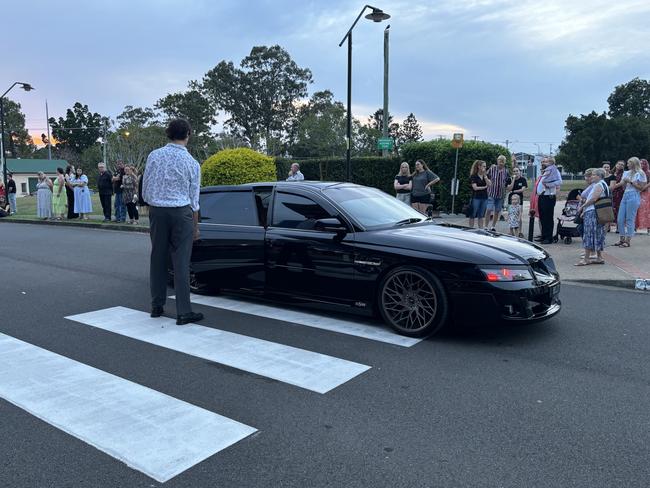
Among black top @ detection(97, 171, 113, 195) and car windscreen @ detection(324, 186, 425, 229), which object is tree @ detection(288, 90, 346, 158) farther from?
car windscreen @ detection(324, 186, 425, 229)

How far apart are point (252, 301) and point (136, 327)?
1.51 meters

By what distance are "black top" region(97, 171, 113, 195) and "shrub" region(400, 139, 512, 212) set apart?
388 inches

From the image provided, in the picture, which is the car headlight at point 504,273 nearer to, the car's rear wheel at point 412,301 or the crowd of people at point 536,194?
the car's rear wheel at point 412,301

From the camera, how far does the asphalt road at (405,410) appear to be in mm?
2783

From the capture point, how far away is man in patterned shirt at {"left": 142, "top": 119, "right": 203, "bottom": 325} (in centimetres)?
542

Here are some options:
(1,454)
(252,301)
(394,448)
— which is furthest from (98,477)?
(252,301)

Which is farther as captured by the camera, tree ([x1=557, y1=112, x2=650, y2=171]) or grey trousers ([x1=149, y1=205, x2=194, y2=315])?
tree ([x1=557, y1=112, x2=650, y2=171])

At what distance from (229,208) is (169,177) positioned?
4.14 ft

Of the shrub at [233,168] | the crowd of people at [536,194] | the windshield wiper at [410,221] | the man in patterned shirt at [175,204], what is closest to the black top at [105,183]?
the shrub at [233,168]

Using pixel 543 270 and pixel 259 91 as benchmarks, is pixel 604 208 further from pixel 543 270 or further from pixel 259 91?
pixel 259 91

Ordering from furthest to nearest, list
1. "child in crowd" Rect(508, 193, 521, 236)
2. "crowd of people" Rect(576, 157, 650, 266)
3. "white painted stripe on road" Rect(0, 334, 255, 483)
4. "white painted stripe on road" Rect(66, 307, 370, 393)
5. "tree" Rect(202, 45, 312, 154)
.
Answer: "tree" Rect(202, 45, 312, 154) → "child in crowd" Rect(508, 193, 521, 236) → "crowd of people" Rect(576, 157, 650, 266) → "white painted stripe on road" Rect(66, 307, 370, 393) → "white painted stripe on road" Rect(0, 334, 255, 483)

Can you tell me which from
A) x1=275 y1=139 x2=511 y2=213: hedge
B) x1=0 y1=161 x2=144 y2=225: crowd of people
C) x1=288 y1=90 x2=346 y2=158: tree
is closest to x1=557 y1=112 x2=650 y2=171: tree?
x1=288 y1=90 x2=346 y2=158: tree

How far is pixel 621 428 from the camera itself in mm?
3258

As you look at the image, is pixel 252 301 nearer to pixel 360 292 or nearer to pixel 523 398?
pixel 360 292
